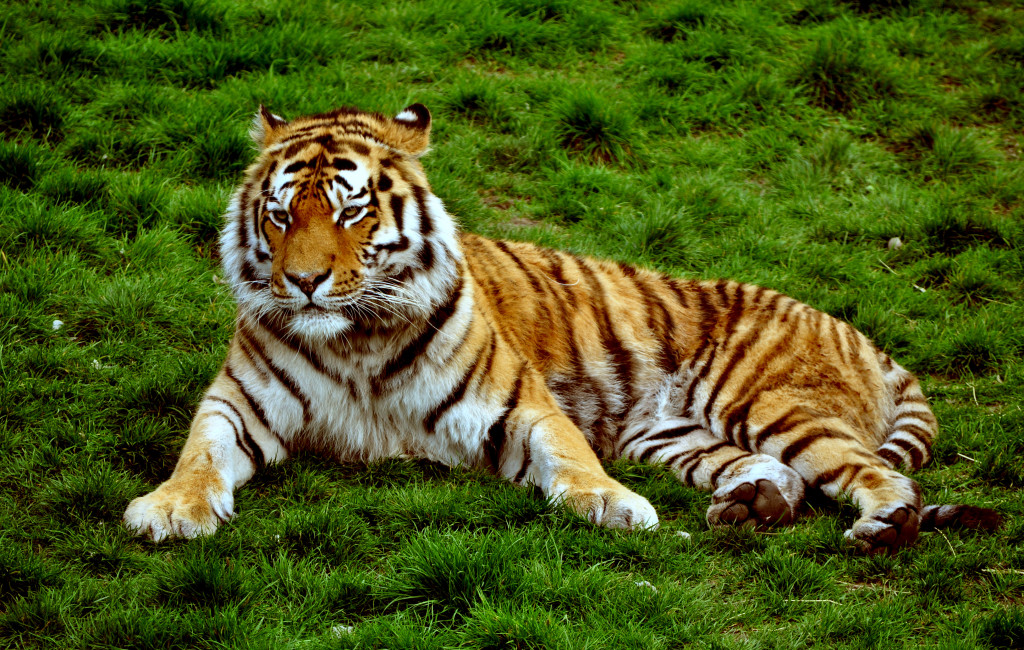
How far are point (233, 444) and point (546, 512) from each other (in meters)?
1.20

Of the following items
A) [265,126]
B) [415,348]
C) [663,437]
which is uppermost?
[265,126]

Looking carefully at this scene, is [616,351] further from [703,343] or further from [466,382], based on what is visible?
[466,382]

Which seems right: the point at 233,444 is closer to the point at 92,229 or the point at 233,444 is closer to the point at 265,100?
the point at 92,229

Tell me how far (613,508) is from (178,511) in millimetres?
1498

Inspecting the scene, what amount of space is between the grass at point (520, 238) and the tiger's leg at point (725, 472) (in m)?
0.10

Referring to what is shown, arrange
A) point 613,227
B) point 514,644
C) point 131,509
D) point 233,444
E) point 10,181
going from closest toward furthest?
point 514,644, point 131,509, point 233,444, point 10,181, point 613,227

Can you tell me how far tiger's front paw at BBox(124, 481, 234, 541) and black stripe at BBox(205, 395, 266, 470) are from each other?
308mm

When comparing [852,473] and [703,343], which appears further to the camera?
[703,343]

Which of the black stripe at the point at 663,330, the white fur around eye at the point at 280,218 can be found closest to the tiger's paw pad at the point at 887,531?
the black stripe at the point at 663,330

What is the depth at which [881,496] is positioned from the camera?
394cm

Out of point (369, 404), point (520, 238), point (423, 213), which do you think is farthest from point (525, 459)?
point (520, 238)

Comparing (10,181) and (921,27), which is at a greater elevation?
(921,27)

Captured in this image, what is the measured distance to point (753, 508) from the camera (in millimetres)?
3947

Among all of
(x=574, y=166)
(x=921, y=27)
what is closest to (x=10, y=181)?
(x=574, y=166)
